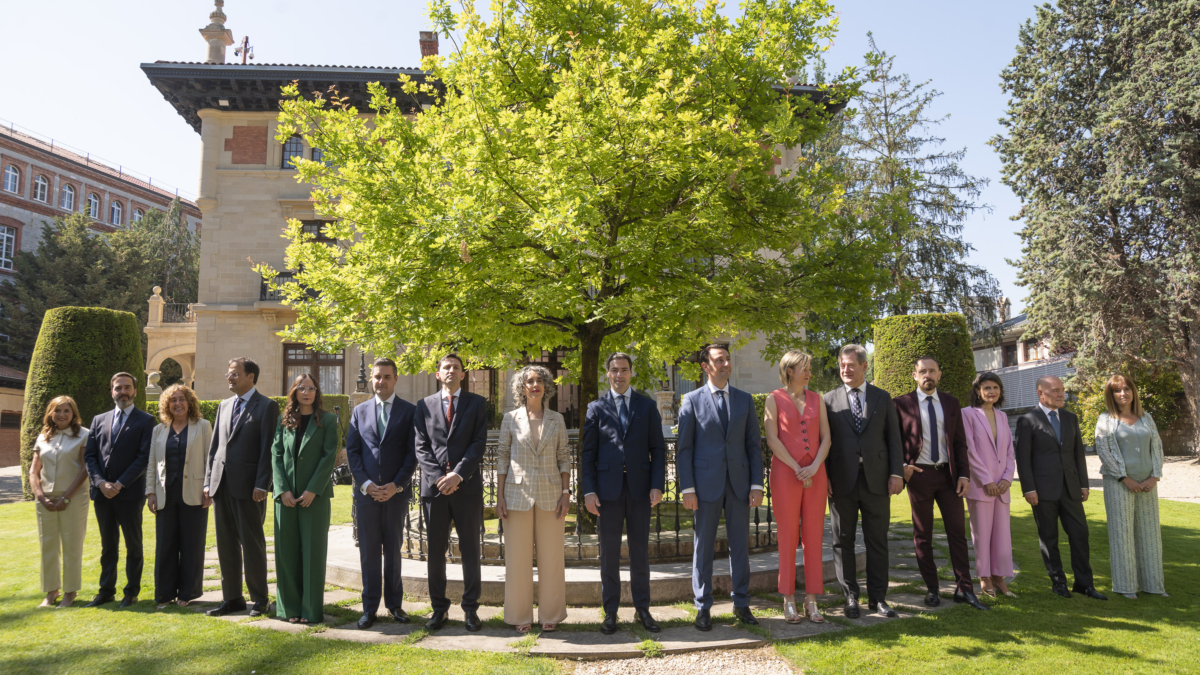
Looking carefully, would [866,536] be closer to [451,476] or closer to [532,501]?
[532,501]

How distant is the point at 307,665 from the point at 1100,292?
76.3 ft

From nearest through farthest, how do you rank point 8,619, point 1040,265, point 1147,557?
point 8,619
point 1147,557
point 1040,265

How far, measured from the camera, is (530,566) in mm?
5043

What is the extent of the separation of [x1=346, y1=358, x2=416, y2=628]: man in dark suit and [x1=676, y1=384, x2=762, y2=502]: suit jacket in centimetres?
218

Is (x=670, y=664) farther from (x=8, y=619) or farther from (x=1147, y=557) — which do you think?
(x=8, y=619)

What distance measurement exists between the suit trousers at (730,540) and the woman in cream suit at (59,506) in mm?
5168

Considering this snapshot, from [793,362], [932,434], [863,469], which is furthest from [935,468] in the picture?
[793,362]

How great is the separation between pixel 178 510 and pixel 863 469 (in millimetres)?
5736

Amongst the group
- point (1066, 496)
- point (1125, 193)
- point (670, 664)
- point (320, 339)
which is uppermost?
point (1125, 193)

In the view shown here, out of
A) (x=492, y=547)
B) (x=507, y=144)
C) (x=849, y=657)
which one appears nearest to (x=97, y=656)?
(x=492, y=547)

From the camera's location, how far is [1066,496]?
6000 mm

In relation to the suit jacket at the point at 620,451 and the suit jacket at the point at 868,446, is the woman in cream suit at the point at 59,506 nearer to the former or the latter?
the suit jacket at the point at 620,451

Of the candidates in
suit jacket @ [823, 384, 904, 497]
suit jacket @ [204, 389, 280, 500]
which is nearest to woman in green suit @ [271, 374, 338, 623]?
suit jacket @ [204, 389, 280, 500]

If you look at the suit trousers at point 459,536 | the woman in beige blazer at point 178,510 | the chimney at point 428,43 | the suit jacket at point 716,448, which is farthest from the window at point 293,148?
the suit jacket at point 716,448
